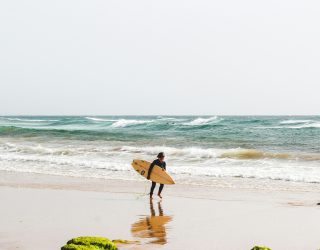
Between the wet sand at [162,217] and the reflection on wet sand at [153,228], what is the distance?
2 centimetres

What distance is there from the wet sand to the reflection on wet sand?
0.02 m

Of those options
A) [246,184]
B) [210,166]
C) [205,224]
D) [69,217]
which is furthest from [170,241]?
[210,166]

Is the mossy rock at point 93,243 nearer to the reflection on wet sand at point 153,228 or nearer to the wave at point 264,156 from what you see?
the reflection on wet sand at point 153,228

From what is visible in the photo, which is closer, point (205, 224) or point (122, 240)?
point (122, 240)

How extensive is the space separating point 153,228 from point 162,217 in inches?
43.7

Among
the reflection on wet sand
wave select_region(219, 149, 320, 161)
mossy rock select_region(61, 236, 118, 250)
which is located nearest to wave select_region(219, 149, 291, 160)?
wave select_region(219, 149, 320, 161)

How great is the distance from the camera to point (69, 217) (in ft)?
33.1

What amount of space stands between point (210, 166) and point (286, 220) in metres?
10.4

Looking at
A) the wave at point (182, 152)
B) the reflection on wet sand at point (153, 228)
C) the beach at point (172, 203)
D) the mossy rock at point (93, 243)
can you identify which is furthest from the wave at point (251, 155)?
the mossy rock at point (93, 243)

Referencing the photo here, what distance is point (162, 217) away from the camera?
1040 centimetres

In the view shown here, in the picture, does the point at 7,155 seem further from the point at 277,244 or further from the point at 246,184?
the point at 277,244

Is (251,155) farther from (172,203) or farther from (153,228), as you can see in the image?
(153,228)

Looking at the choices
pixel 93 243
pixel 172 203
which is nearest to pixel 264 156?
pixel 172 203

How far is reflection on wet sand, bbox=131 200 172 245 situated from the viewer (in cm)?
846
